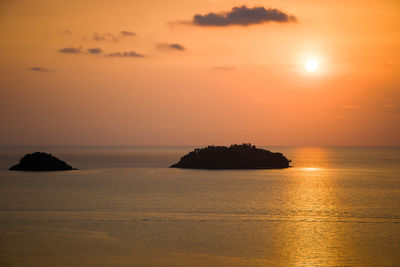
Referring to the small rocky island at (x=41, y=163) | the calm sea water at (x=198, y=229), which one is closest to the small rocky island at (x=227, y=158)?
the small rocky island at (x=41, y=163)

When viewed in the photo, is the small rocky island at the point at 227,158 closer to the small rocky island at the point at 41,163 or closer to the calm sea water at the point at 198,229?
the small rocky island at the point at 41,163

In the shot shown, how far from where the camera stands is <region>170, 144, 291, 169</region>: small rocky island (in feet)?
545

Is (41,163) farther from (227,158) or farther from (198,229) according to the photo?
(198,229)

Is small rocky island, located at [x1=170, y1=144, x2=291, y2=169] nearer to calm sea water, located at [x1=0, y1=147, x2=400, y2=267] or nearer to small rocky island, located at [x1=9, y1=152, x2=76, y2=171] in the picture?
small rocky island, located at [x1=9, y1=152, x2=76, y2=171]

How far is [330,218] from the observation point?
56.4 m

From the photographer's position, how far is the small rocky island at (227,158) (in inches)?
6540

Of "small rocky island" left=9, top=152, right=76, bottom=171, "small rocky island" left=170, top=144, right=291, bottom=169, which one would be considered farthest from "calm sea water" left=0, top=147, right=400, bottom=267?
"small rocky island" left=170, top=144, right=291, bottom=169

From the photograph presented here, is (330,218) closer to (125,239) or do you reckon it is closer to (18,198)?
(125,239)

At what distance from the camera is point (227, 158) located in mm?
169500

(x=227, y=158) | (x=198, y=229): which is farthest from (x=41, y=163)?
(x=198, y=229)

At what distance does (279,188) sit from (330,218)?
3983 cm

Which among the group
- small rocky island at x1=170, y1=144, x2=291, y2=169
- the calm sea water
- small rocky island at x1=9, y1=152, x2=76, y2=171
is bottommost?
the calm sea water

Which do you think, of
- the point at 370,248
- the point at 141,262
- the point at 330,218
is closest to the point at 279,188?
the point at 330,218

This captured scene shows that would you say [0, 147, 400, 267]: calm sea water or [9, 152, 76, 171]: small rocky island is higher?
[9, 152, 76, 171]: small rocky island
